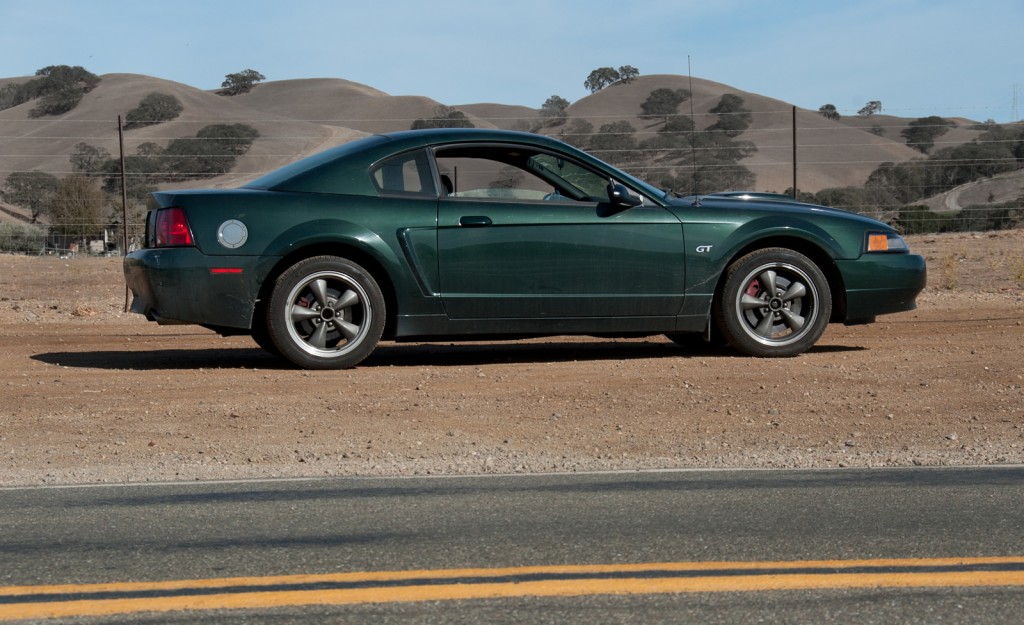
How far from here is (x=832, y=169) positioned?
70.4m

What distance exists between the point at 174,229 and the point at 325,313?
1.15m

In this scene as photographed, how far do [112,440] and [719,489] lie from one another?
11.2 ft

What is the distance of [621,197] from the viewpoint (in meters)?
9.38

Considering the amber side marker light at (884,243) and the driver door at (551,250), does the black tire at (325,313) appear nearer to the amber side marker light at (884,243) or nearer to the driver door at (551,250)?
the driver door at (551,250)

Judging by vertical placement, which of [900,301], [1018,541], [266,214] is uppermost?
[266,214]

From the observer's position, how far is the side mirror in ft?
30.8

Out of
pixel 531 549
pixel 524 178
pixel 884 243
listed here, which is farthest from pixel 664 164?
pixel 531 549

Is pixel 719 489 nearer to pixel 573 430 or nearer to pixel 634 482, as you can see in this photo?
pixel 634 482

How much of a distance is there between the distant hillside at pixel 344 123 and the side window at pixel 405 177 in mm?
31547

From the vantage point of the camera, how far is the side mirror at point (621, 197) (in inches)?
369

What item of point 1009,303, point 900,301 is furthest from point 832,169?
point 900,301

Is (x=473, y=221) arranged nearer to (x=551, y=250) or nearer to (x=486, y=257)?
(x=486, y=257)

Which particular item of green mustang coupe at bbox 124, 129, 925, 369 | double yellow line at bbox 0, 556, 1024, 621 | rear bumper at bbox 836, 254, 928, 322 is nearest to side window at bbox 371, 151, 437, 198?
green mustang coupe at bbox 124, 129, 925, 369

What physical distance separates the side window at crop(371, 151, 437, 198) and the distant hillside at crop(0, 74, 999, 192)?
31547mm
